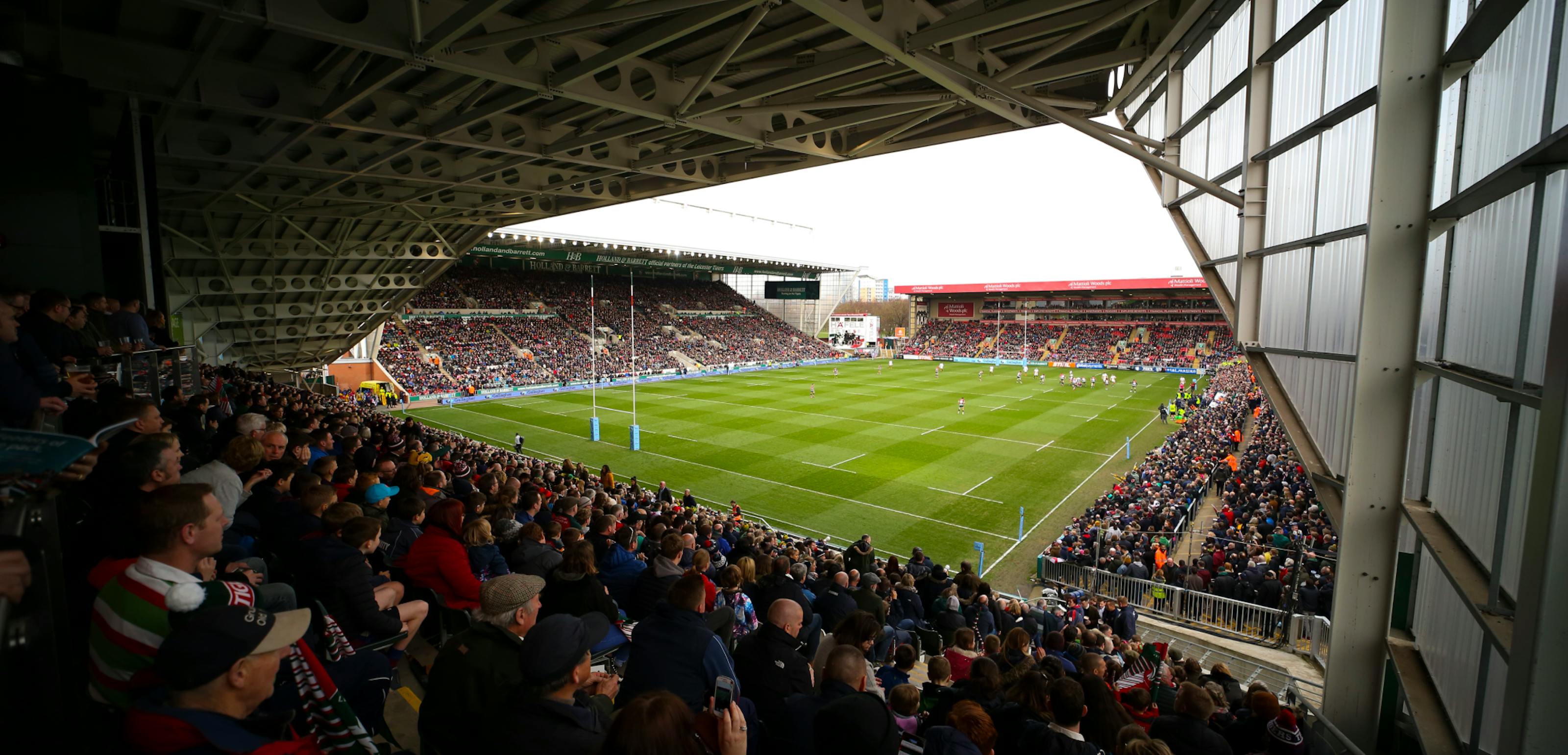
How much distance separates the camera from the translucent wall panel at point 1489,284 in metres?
3.29

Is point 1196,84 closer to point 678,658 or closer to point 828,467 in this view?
point 678,658

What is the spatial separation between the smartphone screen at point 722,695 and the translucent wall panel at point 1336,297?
4699 millimetres

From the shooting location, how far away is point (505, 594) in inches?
109

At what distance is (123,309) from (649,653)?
7882mm

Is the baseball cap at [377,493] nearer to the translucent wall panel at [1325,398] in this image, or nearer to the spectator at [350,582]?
the spectator at [350,582]

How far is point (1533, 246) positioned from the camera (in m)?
3.07

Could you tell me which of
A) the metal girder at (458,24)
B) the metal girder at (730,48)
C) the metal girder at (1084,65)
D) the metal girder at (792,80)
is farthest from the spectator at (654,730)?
the metal girder at (1084,65)

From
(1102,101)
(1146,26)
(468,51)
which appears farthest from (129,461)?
(1102,101)

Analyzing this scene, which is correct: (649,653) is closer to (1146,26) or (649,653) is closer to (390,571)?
(390,571)

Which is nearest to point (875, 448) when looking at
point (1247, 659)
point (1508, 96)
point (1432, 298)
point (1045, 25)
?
point (1247, 659)

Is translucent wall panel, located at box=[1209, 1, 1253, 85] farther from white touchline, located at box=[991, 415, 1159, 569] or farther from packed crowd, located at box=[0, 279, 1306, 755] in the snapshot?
white touchline, located at box=[991, 415, 1159, 569]

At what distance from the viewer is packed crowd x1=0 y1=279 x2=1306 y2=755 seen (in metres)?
2.04

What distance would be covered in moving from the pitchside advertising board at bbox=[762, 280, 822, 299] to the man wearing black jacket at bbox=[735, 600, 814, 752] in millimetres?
64322

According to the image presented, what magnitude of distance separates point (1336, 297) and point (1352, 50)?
1827 millimetres
